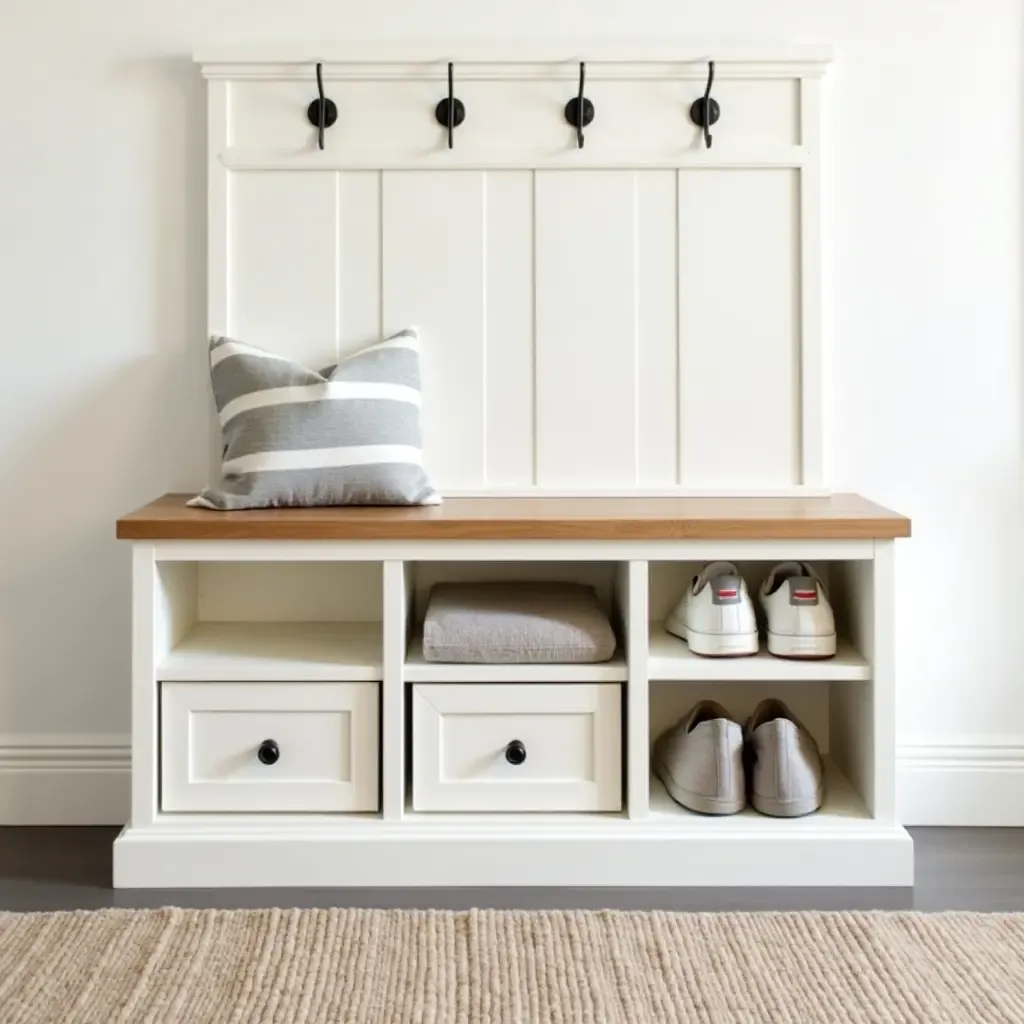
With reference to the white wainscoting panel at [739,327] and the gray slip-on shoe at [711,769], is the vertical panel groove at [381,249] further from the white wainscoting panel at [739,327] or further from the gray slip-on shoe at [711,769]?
the gray slip-on shoe at [711,769]

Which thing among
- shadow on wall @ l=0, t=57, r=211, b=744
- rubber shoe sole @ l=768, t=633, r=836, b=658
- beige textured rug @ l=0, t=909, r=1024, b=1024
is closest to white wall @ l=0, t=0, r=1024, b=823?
shadow on wall @ l=0, t=57, r=211, b=744

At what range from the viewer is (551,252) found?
2.12 m

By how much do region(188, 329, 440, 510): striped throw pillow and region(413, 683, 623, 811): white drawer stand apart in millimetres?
365

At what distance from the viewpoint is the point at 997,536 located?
7.11 ft

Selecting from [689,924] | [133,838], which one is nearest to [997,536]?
[689,924]

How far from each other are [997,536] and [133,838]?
5.37 ft

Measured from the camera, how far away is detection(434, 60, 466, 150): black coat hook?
208 cm

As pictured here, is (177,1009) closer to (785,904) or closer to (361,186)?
(785,904)

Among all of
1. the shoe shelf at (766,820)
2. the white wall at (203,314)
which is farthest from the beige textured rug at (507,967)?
the white wall at (203,314)

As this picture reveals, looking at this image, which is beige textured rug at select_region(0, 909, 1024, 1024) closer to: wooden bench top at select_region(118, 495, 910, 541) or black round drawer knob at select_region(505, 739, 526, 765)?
black round drawer knob at select_region(505, 739, 526, 765)

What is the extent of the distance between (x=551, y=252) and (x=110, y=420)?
89 cm

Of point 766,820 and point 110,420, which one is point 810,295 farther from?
point 110,420

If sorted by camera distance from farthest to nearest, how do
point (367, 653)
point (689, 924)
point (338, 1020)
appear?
point (367, 653)
point (689, 924)
point (338, 1020)

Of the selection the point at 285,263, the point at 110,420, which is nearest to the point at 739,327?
the point at 285,263
